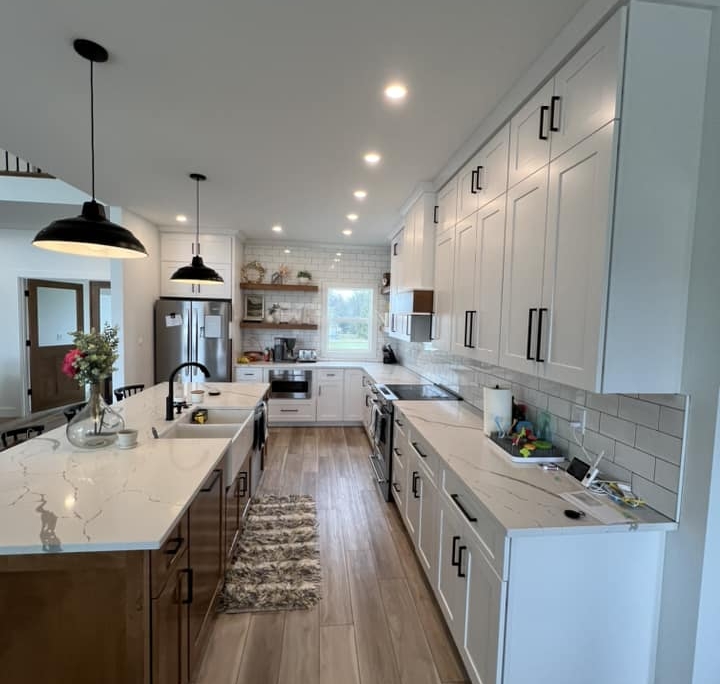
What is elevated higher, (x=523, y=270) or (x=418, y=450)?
(x=523, y=270)

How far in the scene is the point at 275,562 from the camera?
241cm

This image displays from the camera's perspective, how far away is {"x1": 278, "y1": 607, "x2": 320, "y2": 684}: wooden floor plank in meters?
1.70

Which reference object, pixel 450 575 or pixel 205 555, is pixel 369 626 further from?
pixel 205 555

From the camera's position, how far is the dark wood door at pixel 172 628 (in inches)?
48.0

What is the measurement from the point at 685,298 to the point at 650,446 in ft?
1.77

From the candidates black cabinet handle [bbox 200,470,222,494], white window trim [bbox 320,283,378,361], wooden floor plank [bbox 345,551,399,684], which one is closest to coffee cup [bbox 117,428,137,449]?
black cabinet handle [bbox 200,470,222,494]

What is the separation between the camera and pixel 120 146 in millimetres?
2656

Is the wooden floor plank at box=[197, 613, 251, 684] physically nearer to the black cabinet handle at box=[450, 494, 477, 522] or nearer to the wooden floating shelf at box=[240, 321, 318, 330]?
the black cabinet handle at box=[450, 494, 477, 522]

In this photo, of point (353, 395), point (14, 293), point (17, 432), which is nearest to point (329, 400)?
point (353, 395)

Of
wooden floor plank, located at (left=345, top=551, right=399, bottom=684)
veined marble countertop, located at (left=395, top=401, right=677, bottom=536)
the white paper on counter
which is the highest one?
the white paper on counter

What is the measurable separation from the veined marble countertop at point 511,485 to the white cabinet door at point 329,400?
2.91 metres

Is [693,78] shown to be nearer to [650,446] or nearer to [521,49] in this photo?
[521,49]

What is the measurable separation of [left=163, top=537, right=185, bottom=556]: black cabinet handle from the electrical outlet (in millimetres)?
1754

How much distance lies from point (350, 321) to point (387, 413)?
2876mm
